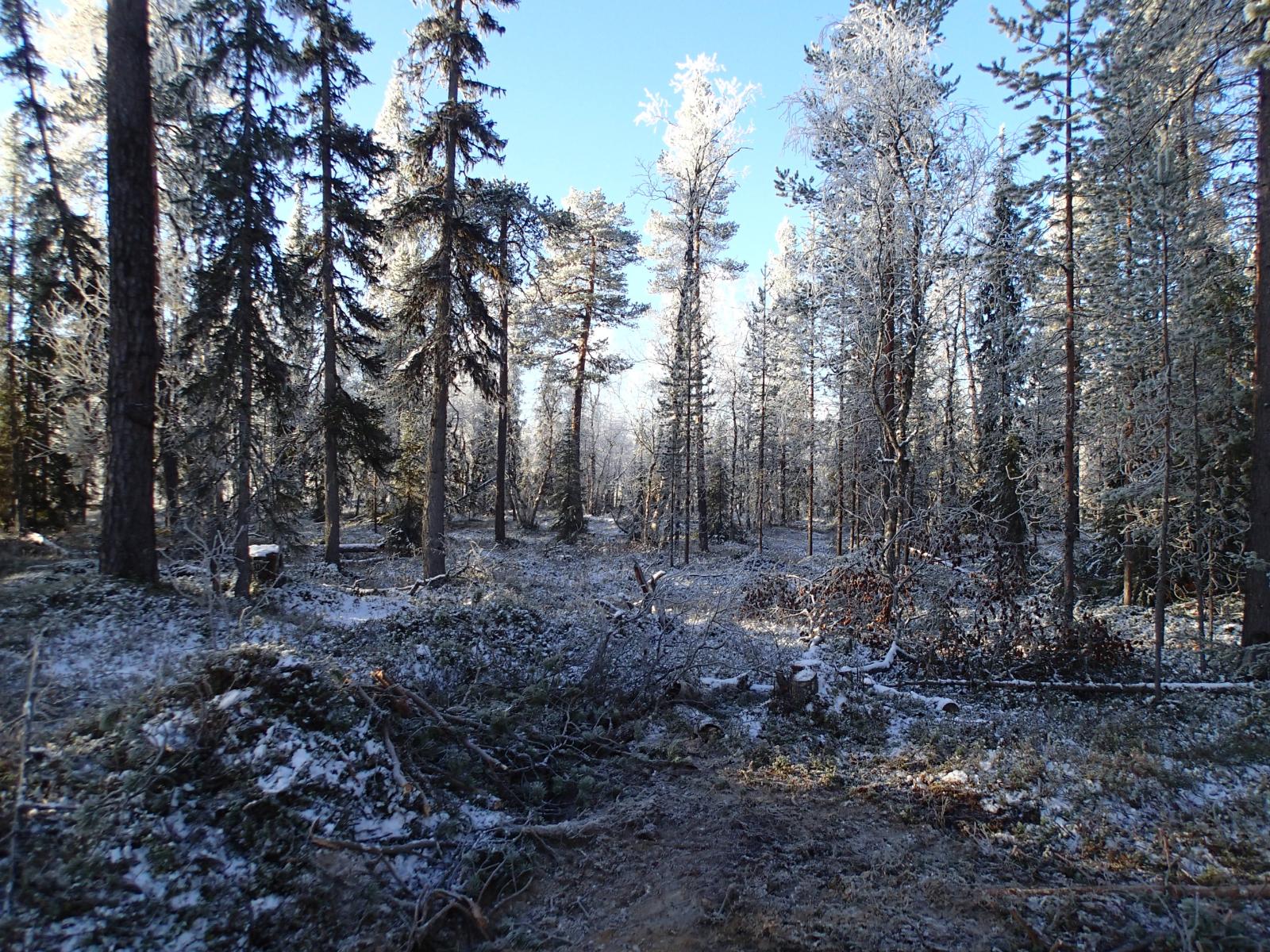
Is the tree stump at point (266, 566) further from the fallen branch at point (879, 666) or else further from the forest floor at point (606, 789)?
the fallen branch at point (879, 666)

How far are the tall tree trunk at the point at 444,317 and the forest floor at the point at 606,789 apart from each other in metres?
4.88

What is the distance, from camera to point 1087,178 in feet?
36.6

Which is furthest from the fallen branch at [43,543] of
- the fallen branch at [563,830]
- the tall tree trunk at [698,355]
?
the tall tree trunk at [698,355]

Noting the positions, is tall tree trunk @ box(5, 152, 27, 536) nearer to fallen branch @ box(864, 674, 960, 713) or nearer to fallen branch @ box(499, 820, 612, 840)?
fallen branch @ box(499, 820, 612, 840)

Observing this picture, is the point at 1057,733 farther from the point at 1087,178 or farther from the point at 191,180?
the point at 191,180

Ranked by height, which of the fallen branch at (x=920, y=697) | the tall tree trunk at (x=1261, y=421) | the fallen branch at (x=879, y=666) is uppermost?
the tall tree trunk at (x=1261, y=421)

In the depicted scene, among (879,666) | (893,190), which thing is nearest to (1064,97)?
(893,190)

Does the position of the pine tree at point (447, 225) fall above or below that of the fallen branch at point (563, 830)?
above

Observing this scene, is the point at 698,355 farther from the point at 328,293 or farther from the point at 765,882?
the point at 765,882

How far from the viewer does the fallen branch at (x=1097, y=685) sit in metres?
8.15

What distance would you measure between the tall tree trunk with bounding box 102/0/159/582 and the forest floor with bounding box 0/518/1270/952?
970mm

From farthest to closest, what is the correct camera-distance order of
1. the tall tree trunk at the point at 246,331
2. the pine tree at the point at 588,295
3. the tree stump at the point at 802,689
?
the pine tree at the point at 588,295
the tall tree trunk at the point at 246,331
the tree stump at the point at 802,689

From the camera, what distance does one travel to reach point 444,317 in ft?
43.6

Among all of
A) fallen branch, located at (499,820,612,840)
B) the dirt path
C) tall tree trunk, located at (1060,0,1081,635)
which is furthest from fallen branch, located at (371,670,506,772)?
tall tree trunk, located at (1060,0,1081,635)
